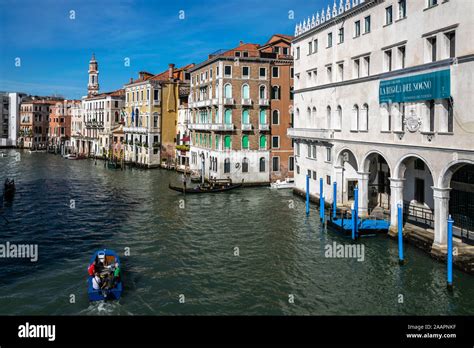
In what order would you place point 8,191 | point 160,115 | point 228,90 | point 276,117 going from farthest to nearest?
point 160,115
point 276,117
point 228,90
point 8,191

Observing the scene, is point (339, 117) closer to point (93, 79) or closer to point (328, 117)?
point (328, 117)

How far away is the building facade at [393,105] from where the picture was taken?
15836 millimetres

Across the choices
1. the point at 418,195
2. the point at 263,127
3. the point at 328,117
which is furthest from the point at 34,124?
the point at 418,195

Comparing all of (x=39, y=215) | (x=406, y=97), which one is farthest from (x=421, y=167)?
(x=39, y=215)

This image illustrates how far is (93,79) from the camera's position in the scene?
261ft

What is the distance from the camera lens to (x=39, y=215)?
2616 centimetres

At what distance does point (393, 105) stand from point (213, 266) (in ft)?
33.8

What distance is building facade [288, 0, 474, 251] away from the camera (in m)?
15.8

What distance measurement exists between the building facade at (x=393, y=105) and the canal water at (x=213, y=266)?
3019mm

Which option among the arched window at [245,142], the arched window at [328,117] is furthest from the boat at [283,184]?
the arched window at [328,117]

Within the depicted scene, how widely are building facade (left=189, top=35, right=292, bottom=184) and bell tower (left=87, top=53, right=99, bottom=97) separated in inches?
1788

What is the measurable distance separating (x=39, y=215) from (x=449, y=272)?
21767 mm

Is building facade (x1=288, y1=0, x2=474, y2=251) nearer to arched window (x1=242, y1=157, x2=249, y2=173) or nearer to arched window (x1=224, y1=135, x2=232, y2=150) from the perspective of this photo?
arched window (x1=242, y1=157, x2=249, y2=173)
